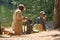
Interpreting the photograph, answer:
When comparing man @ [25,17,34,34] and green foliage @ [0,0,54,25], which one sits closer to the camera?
man @ [25,17,34,34]

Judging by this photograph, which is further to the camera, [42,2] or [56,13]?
[42,2]

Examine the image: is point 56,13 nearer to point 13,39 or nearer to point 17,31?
point 17,31

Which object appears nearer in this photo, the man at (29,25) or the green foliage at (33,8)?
the man at (29,25)

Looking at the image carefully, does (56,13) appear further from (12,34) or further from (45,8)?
(45,8)

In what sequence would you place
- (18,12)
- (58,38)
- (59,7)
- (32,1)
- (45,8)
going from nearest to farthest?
1. (58,38)
2. (18,12)
3. (59,7)
4. (32,1)
5. (45,8)

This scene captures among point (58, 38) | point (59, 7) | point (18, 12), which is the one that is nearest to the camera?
point (58, 38)

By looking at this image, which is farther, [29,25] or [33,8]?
[33,8]

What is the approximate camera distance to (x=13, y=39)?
8.01 metres

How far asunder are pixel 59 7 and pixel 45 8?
305 inches

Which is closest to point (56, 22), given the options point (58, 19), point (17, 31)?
point (58, 19)

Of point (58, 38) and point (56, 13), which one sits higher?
point (56, 13)

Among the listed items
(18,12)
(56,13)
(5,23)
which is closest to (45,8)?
(5,23)

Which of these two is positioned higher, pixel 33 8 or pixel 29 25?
pixel 33 8

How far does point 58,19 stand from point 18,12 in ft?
6.73
